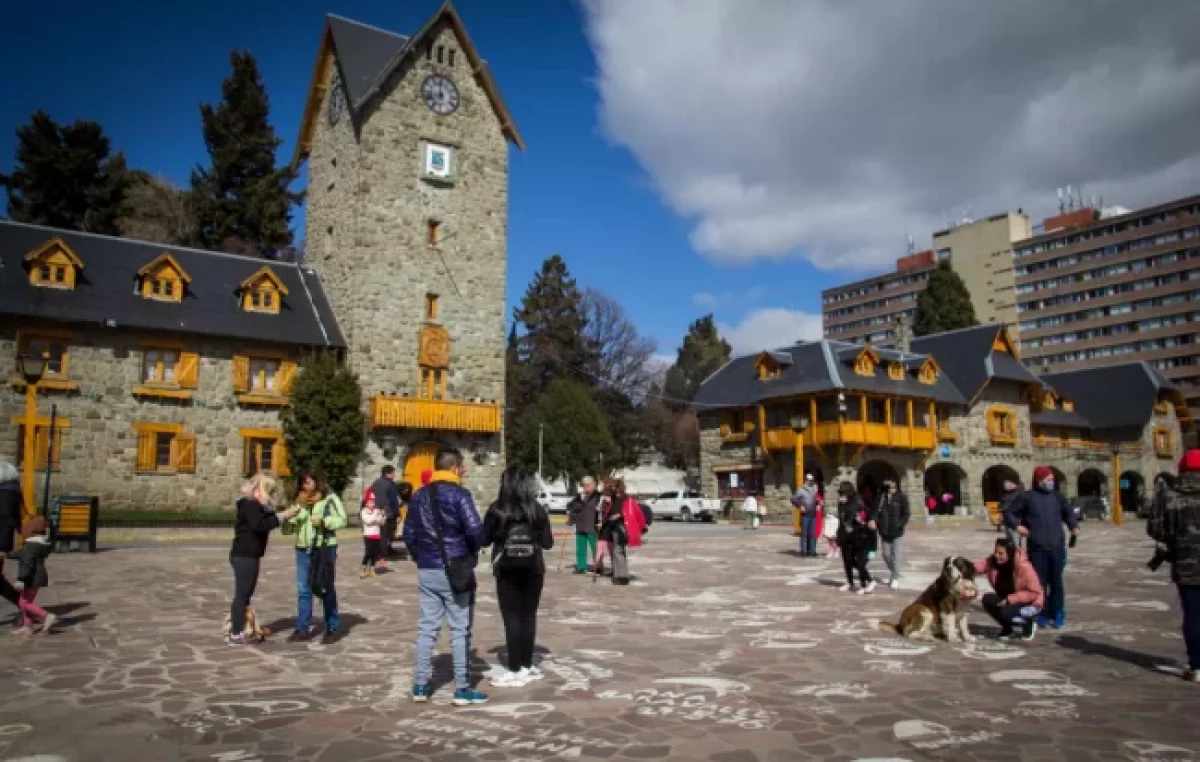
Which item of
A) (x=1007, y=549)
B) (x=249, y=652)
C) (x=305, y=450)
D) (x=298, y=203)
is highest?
(x=298, y=203)

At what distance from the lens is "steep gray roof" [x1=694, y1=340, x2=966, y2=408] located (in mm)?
40812

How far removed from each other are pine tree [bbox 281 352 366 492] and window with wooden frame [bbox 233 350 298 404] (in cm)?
108

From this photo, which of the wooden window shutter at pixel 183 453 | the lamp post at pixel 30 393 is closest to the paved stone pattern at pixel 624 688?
the lamp post at pixel 30 393

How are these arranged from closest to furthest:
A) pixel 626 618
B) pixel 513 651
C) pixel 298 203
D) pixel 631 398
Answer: pixel 513 651, pixel 626 618, pixel 298 203, pixel 631 398

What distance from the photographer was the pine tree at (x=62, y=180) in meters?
45.8

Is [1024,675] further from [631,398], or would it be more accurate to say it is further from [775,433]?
[631,398]

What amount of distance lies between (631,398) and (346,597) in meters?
53.1

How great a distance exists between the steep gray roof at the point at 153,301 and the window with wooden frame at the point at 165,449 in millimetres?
3320

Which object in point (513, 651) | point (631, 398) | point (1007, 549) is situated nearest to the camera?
point (513, 651)

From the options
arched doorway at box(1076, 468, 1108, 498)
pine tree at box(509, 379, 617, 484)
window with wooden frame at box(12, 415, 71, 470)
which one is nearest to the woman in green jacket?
window with wooden frame at box(12, 415, 71, 470)

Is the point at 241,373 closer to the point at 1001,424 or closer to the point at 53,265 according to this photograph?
the point at 53,265

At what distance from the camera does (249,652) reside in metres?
8.59

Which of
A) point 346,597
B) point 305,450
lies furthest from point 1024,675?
point 305,450

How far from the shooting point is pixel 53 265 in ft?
96.5
